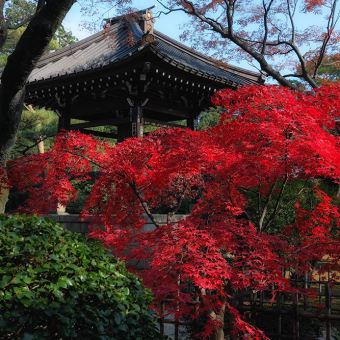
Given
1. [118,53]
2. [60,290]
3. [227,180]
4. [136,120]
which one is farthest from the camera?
[118,53]

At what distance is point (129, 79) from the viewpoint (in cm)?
868

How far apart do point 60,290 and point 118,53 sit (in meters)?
8.29

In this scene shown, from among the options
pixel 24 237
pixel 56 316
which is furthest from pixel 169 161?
pixel 56 316

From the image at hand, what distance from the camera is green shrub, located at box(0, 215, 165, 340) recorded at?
2.29 meters

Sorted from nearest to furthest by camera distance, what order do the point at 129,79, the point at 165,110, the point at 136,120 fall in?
the point at 129,79 < the point at 136,120 < the point at 165,110

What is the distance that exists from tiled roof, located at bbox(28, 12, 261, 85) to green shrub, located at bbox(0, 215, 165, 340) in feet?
25.6

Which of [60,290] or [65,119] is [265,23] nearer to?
[65,119]

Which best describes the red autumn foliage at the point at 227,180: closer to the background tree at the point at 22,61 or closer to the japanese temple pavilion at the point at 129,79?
the background tree at the point at 22,61

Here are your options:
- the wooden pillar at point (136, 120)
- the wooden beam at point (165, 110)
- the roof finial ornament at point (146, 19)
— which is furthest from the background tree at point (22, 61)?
the roof finial ornament at point (146, 19)

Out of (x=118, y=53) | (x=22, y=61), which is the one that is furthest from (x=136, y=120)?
(x=22, y=61)

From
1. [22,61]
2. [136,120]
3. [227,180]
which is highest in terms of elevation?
[136,120]

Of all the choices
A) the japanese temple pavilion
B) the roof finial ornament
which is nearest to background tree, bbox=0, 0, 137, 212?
the japanese temple pavilion

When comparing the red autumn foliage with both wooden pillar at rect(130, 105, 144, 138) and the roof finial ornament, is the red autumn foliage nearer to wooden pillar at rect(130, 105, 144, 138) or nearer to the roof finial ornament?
wooden pillar at rect(130, 105, 144, 138)

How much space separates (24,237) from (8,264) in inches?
11.5
